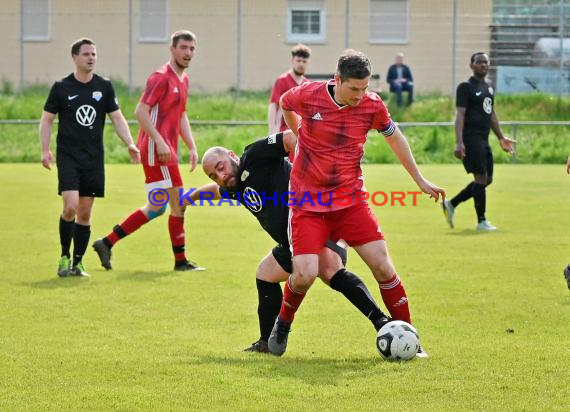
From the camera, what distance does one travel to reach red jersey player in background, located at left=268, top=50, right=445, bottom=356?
719 centimetres

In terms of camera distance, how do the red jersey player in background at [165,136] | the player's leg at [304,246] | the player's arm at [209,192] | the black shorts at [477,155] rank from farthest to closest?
the black shorts at [477,155]
the red jersey player in background at [165,136]
the player's arm at [209,192]
the player's leg at [304,246]

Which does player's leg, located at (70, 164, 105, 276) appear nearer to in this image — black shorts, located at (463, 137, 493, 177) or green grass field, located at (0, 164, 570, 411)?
green grass field, located at (0, 164, 570, 411)

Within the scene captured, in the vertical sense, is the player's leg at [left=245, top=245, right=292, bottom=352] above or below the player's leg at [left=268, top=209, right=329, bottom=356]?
below

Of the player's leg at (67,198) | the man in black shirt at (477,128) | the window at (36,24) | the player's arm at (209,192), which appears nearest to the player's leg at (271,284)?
the player's arm at (209,192)

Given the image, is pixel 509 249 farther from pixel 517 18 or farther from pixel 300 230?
pixel 517 18

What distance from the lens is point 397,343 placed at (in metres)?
6.90

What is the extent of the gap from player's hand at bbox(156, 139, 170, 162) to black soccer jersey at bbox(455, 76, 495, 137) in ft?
17.2

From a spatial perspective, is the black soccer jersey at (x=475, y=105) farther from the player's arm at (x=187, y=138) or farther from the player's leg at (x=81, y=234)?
the player's leg at (x=81, y=234)

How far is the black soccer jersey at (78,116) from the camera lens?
1123 centimetres

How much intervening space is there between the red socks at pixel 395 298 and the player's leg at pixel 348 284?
76mm

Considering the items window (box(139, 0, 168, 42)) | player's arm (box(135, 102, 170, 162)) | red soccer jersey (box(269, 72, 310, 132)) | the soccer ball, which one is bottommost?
the soccer ball

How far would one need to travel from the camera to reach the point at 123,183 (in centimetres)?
2242

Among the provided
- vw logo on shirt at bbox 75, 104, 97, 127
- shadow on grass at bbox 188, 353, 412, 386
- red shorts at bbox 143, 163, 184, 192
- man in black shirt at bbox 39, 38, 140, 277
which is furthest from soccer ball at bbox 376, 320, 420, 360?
red shorts at bbox 143, 163, 184, 192

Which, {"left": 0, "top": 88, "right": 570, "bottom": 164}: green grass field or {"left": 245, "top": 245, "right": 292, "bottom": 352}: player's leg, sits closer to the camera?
{"left": 245, "top": 245, "right": 292, "bottom": 352}: player's leg
